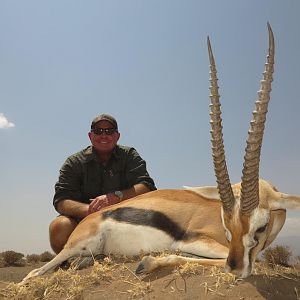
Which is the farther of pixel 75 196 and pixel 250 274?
pixel 75 196

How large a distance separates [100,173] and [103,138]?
1.89 ft

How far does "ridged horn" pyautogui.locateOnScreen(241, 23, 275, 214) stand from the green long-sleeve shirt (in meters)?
3.11

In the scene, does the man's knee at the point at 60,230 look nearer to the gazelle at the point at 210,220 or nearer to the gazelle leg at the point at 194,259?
the gazelle at the point at 210,220

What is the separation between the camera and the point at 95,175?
22.4 feet

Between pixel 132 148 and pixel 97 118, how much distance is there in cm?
84

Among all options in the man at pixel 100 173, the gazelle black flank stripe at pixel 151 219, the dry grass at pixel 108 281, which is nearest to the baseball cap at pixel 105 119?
the man at pixel 100 173

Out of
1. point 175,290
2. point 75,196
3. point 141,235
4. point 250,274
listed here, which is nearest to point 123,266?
point 141,235

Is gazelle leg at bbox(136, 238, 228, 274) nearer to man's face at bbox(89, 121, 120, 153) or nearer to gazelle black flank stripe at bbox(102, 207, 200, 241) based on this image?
gazelle black flank stripe at bbox(102, 207, 200, 241)

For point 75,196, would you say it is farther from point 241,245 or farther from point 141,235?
point 241,245

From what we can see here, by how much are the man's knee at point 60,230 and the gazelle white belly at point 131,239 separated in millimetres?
942

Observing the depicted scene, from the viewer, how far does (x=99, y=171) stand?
6859 millimetres

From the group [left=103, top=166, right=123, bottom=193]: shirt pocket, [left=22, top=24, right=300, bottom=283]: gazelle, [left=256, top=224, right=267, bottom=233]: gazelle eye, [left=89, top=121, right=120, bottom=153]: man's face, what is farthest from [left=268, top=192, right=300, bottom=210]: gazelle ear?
[left=89, top=121, right=120, bottom=153]: man's face

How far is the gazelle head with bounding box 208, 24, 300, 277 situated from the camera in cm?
364

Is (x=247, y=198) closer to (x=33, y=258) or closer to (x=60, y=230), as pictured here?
(x=60, y=230)
